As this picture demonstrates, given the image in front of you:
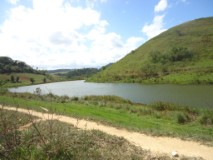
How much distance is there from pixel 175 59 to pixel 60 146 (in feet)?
372

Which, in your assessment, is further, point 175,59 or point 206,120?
point 175,59

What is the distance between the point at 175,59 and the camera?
117m

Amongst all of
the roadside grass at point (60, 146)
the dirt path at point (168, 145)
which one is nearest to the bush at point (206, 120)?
the dirt path at point (168, 145)

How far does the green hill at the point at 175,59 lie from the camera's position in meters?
91.7

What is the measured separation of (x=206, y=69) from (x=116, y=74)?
4737 cm

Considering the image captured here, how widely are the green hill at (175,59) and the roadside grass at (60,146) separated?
230 ft

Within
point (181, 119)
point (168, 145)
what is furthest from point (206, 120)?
point (168, 145)

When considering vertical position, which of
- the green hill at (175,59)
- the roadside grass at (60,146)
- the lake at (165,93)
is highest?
the green hill at (175,59)

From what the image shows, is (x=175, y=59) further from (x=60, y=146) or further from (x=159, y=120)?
(x=60, y=146)

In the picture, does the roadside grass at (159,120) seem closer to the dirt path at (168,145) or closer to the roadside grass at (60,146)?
the dirt path at (168,145)

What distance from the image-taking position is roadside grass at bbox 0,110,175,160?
701cm

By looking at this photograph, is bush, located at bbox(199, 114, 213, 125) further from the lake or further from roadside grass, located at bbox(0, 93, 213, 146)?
the lake

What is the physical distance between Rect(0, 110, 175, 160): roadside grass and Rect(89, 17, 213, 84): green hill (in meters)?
70.2

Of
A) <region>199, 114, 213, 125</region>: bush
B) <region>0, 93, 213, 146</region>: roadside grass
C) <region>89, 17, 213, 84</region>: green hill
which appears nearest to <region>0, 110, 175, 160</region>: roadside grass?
<region>0, 93, 213, 146</region>: roadside grass
